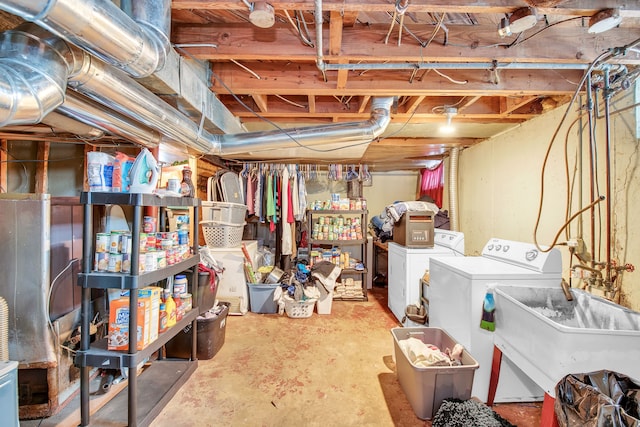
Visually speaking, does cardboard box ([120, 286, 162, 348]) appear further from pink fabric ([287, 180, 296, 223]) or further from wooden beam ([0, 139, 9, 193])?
pink fabric ([287, 180, 296, 223])

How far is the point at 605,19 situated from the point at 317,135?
6.07 ft

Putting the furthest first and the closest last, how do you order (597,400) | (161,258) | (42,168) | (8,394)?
(42,168), (161,258), (8,394), (597,400)

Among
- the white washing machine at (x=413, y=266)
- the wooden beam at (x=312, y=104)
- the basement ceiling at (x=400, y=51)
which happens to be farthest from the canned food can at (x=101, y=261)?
the white washing machine at (x=413, y=266)

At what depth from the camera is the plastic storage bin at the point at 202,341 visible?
2.22 meters

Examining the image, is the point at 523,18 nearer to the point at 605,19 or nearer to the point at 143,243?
the point at 605,19

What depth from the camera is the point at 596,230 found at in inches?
77.7

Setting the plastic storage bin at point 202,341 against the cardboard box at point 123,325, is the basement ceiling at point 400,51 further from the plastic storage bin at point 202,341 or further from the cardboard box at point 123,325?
the plastic storage bin at point 202,341

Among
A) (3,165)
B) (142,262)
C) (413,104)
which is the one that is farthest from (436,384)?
(3,165)

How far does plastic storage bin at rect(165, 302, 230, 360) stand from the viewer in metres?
2.22

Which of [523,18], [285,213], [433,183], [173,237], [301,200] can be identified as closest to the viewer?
[523,18]

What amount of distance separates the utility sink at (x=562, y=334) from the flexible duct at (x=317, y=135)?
1579mm

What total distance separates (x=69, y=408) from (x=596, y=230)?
146 inches

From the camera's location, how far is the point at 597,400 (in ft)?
3.08

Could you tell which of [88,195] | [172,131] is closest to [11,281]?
[88,195]
